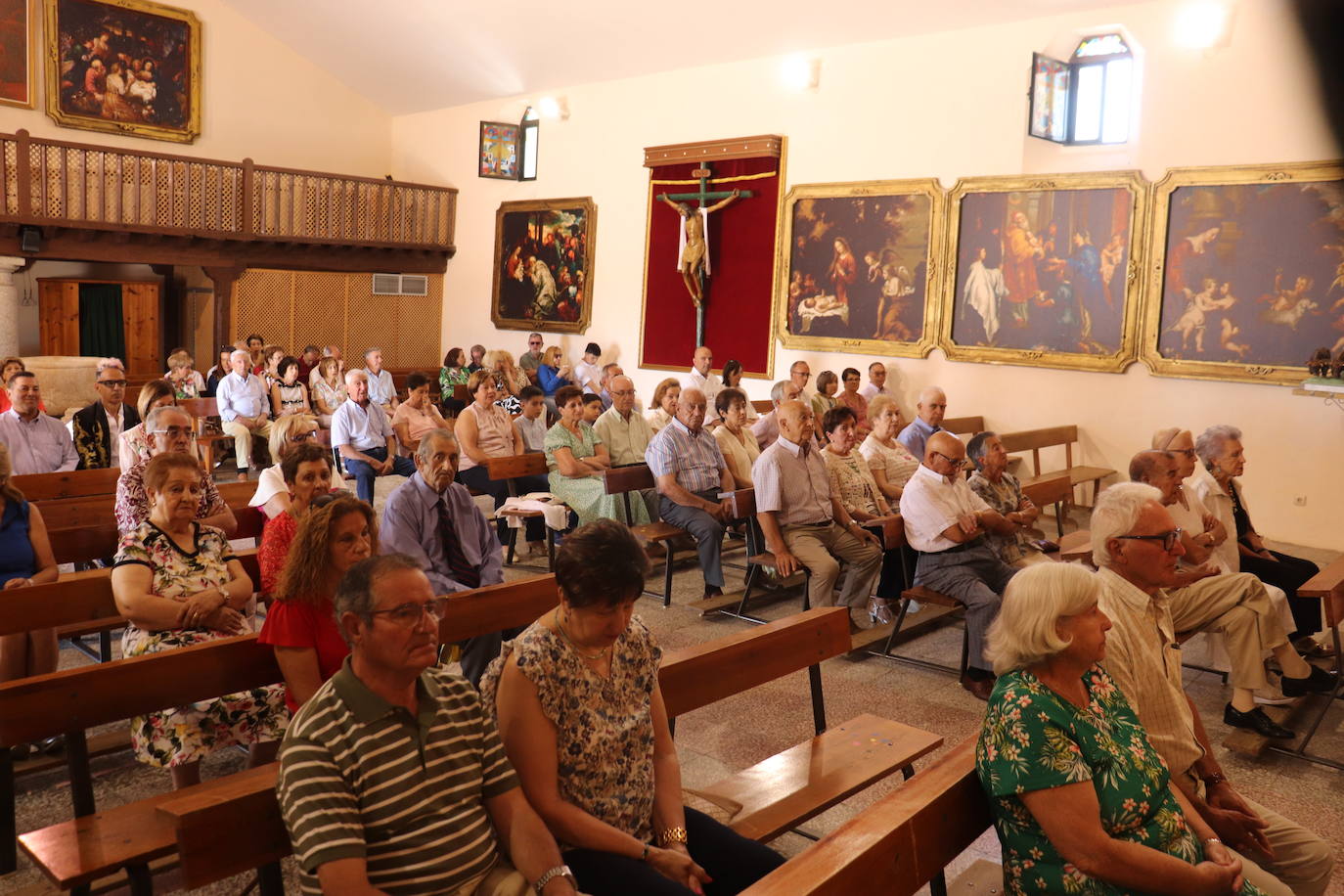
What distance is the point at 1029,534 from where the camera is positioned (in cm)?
599

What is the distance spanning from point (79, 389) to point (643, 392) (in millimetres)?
7036

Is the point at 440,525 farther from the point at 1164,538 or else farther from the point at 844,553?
the point at 1164,538

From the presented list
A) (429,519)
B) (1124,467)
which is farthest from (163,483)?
(1124,467)

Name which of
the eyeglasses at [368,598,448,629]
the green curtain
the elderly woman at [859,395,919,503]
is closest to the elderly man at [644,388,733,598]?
the elderly woman at [859,395,919,503]

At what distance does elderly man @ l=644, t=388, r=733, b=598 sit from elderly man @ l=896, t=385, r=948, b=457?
4.85 ft

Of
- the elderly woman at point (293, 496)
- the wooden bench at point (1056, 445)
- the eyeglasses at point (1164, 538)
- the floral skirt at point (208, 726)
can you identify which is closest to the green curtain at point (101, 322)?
the wooden bench at point (1056, 445)

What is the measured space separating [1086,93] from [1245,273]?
2336 millimetres

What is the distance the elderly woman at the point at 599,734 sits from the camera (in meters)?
2.36

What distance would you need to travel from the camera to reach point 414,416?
8.71m

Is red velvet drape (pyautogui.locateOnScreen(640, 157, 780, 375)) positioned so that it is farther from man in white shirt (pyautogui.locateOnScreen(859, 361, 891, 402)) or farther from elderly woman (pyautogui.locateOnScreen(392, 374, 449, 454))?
elderly woman (pyautogui.locateOnScreen(392, 374, 449, 454))

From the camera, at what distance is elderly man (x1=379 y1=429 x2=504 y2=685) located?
14.8 ft

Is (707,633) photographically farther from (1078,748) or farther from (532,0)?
(532,0)

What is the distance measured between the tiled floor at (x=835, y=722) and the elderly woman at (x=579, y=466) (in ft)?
3.87

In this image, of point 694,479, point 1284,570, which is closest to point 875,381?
point 694,479
